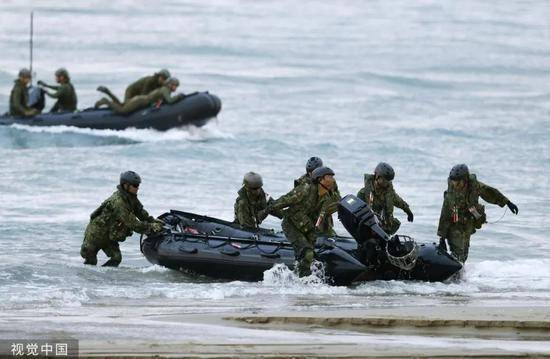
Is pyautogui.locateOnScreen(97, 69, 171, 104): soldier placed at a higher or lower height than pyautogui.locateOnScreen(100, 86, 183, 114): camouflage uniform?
higher

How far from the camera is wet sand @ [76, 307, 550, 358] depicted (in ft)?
40.0

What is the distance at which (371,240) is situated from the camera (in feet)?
56.8

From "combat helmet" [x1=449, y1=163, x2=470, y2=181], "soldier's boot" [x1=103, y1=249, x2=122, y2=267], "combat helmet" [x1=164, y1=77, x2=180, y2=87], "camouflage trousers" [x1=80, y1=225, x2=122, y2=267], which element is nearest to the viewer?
"combat helmet" [x1=449, y1=163, x2=470, y2=181]

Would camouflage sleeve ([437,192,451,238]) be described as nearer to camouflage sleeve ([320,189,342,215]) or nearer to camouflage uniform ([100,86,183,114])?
camouflage sleeve ([320,189,342,215])

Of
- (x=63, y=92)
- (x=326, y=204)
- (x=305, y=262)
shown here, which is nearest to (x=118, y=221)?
(x=305, y=262)

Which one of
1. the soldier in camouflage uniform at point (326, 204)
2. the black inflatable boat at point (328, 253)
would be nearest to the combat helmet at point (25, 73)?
the black inflatable boat at point (328, 253)

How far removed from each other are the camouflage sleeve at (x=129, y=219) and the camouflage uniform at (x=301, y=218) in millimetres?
1728

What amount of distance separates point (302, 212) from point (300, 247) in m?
0.39

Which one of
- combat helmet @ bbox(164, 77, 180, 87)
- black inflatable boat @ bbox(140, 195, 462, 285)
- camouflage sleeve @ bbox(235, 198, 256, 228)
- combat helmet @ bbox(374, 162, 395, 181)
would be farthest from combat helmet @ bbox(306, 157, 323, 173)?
combat helmet @ bbox(164, 77, 180, 87)

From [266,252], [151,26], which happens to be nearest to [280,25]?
[151,26]

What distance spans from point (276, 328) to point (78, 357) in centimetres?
252

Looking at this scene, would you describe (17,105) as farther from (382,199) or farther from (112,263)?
(382,199)

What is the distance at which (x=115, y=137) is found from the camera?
32531 mm

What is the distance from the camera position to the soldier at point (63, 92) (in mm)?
31047
